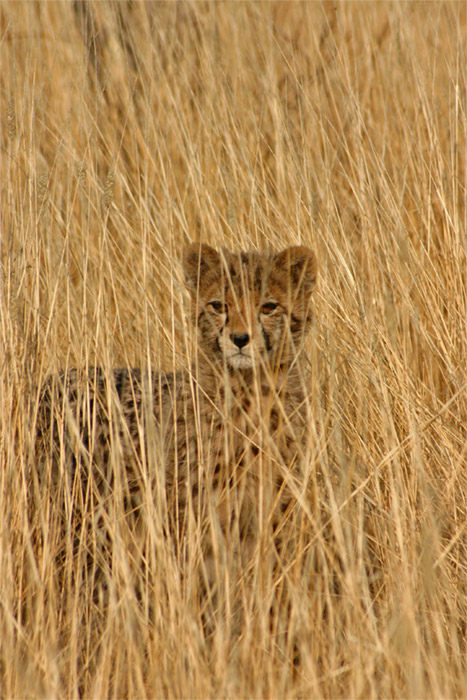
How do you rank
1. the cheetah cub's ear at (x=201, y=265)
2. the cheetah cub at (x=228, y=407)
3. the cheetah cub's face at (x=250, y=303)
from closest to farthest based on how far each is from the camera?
the cheetah cub at (x=228, y=407)
the cheetah cub's face at (x=250, y=303)
the cheetah cub's ear at (x=201, y=265)

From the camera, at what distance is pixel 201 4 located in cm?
522

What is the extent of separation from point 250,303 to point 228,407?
41 centimetres

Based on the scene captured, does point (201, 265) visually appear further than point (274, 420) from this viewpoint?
Yes

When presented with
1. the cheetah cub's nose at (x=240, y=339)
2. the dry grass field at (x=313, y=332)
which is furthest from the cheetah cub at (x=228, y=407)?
the dry grass field at (x=313, y=332)

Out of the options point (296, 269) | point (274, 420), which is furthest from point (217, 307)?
point (274, 420)

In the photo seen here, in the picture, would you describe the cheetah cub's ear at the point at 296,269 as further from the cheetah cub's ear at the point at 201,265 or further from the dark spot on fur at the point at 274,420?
the dark spot on fur at the point at 274,420

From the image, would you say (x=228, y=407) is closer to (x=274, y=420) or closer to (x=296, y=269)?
(x=274, y=420)

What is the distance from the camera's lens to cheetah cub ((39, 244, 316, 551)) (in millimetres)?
2984

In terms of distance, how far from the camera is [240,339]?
308cm

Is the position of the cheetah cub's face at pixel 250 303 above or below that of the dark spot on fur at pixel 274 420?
above

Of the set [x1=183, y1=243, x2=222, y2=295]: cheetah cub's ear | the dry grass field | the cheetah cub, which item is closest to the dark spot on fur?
the cheetah cub

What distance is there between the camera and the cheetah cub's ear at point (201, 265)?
3.33 m

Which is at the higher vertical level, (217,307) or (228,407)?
(217,307)

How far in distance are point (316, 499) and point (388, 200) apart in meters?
1.64
